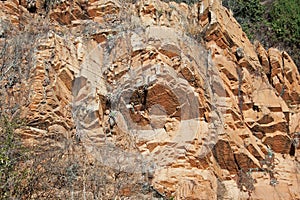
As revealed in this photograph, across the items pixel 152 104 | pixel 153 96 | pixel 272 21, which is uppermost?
pixel 272 21

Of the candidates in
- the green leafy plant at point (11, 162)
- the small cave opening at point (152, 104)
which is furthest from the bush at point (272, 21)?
the green leafy plant at point (11, 162)

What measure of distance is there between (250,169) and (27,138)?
4.94m

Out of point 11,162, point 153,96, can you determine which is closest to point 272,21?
point 153,96

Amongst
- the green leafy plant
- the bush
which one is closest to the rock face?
the green leafy plant

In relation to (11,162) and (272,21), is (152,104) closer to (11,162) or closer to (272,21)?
(11,162)

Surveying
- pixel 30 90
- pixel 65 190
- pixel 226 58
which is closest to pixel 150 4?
pixel 226 58

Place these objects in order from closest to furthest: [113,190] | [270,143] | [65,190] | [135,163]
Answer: [65,190], [113,190], [135,163], [270,143]

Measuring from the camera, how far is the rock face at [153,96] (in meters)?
8.70

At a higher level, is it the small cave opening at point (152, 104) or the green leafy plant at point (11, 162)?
the small cave opening at point (152, 104)

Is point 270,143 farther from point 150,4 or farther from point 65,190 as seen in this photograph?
point 65,190

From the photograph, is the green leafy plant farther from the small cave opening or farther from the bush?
the bush

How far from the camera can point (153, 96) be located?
31.9 ft

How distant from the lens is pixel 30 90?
28.5ft

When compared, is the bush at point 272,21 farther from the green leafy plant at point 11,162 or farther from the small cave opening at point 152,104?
the green leafy plant at point 11,162
